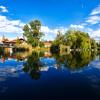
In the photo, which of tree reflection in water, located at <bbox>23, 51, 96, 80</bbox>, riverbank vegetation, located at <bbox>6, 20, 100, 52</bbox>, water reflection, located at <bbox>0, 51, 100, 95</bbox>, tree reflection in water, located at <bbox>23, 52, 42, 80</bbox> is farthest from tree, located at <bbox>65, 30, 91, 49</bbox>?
water reflection, located at <bbox>0, 51, 100, 95</bbox>

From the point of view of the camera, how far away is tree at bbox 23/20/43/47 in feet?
372

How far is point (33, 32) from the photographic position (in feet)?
375

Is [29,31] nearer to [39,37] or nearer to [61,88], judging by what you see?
[39,37]

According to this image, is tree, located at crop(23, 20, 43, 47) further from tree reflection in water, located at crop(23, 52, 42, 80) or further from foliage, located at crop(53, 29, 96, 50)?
tree reflection in water, located at crop(23, 52, 42, 80)

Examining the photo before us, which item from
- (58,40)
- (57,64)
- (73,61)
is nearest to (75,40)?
(58,40)

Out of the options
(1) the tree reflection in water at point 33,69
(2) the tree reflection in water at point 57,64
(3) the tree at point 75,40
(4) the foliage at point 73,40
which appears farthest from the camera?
(4) the foliage at point 73,40

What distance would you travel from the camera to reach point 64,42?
108 metres

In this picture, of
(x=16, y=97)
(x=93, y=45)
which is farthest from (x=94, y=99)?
(x=93, y=45)

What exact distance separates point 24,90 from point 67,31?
308ft

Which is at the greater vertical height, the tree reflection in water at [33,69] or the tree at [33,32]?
the tree at [33,32]

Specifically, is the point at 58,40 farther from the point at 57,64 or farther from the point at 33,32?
the point at 57,64

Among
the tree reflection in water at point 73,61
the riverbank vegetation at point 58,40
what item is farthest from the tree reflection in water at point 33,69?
the riverbank vegetation at point 58,40

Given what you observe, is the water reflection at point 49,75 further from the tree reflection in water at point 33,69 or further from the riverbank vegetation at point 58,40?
the riverbank vegetation at point 58,40

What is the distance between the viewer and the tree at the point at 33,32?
113306mm
